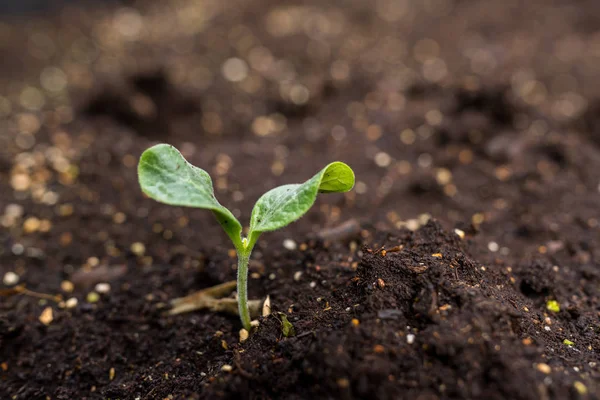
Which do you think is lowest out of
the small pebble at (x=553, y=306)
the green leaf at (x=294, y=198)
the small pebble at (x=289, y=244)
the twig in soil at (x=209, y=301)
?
the twig in soil at (x=209, y=301)

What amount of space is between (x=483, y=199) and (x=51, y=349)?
A: 1.67 meters

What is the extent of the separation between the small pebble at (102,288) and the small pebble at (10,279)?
0.30 m

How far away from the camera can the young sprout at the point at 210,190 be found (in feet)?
3.54

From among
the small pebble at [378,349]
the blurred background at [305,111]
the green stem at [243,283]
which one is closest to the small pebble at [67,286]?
the blurred background at [305,111]

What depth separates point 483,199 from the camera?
84.5 inches

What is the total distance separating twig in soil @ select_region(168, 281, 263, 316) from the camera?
151 centimetres

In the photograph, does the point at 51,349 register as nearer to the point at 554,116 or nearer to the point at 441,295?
the point at 441,295

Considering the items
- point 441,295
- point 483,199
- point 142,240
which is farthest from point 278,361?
point 483,199

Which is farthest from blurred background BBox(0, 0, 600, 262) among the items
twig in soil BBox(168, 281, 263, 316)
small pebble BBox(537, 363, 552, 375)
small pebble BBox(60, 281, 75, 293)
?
small pebble BBox(537, 363, 552, 375)

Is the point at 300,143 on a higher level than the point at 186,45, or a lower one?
lower

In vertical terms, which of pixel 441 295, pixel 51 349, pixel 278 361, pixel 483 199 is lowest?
pixel 51 349

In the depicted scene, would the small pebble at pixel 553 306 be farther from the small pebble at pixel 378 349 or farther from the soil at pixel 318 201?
the small pebble at pixel 378 349

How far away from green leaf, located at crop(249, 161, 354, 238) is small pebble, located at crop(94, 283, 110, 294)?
2.56 ft

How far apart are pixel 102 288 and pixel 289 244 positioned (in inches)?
25.2
